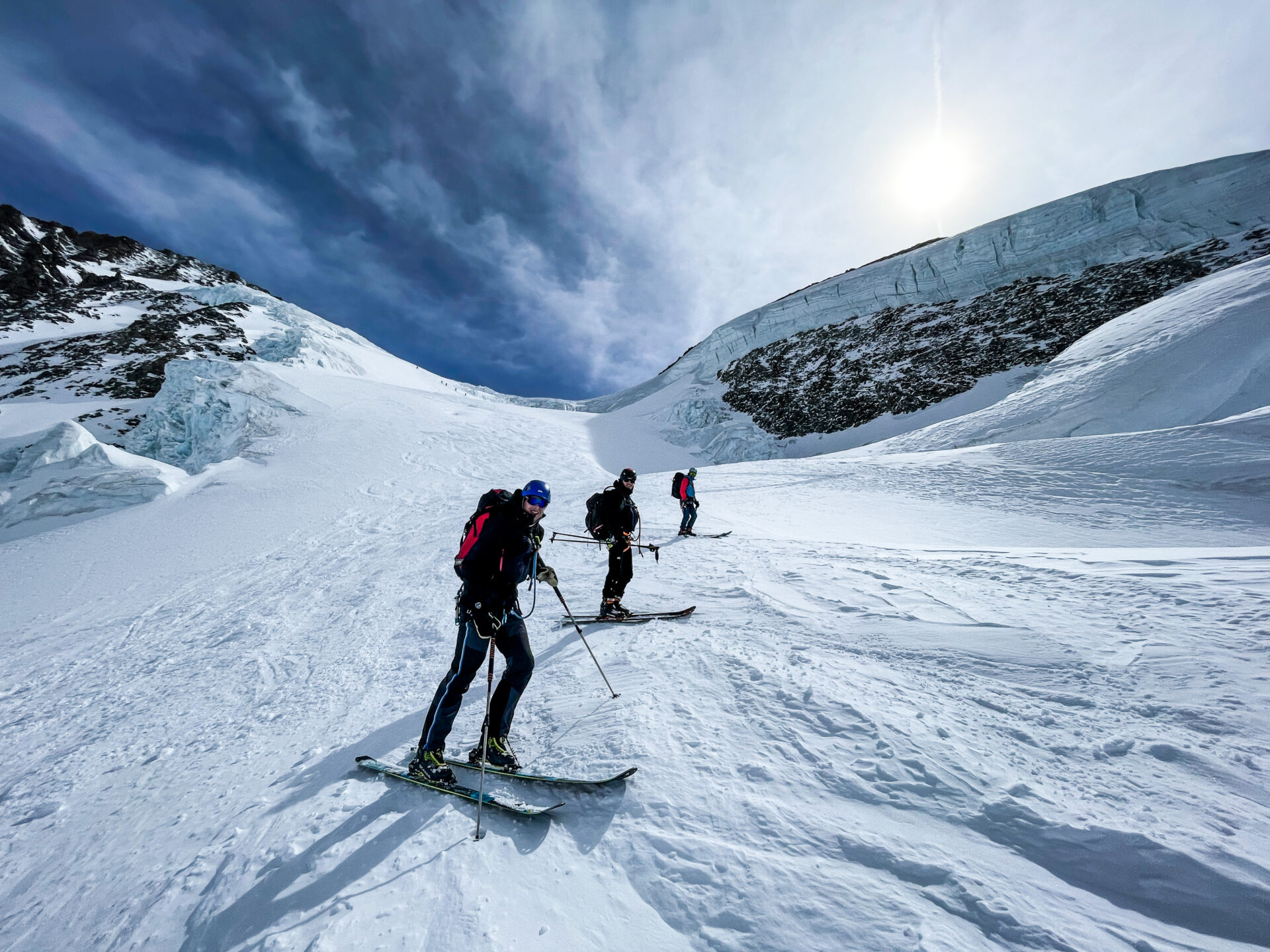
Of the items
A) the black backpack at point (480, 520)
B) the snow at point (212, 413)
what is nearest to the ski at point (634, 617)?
the black backpack at point (480, 520)

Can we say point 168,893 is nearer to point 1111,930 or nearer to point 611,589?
point 611,589

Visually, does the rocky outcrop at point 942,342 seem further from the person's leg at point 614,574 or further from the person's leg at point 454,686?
the person's leg at point 454,686

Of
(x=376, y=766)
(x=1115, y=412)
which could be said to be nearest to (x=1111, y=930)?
(x=376, y=766)

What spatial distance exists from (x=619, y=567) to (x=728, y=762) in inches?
137

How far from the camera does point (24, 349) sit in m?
43.7

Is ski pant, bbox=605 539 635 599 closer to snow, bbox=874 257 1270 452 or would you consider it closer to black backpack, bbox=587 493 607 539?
black backpack, bbox=587 493 607 539

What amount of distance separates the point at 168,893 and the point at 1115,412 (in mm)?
19333

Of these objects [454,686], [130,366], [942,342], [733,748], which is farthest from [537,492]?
[130,366]

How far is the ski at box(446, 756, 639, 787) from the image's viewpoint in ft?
10.1

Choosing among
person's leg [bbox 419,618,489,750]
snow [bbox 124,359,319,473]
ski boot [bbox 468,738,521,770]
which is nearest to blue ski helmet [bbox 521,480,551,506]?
person's leg [bbox 419,618,489,750]

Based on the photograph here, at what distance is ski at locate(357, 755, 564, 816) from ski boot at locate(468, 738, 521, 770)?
0.21m

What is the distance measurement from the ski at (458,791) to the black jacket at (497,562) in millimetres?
1291

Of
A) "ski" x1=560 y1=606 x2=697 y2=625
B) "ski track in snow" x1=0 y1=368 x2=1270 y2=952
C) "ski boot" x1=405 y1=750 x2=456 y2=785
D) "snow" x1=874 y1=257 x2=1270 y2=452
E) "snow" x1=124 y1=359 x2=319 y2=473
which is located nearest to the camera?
"ski track in snow" x1=0 y1=368 x2=1270 y2=952

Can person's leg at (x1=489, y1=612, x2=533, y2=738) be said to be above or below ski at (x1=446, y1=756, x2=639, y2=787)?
above
